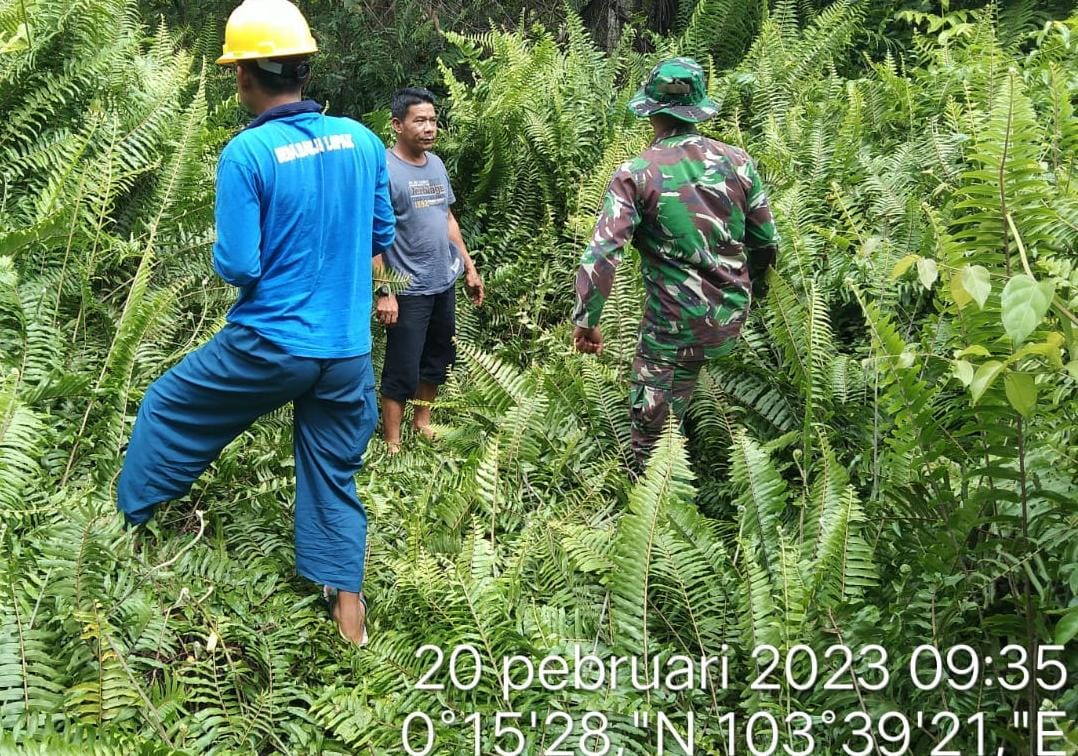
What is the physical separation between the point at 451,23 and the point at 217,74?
2.12 metres

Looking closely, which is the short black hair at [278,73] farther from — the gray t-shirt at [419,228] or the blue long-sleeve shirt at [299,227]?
the gray t-shirt at [419,228]

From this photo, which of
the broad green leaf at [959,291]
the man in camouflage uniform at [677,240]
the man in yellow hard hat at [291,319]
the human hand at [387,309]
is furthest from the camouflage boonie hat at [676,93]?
the broad green leaf at [959,291]

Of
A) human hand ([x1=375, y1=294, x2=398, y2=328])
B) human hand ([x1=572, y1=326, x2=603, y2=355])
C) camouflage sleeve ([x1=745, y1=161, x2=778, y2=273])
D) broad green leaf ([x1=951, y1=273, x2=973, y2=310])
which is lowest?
human hand ([x1=375, y1=294, x2=398, y2=328])

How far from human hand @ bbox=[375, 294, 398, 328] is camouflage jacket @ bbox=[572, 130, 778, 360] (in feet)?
4.43

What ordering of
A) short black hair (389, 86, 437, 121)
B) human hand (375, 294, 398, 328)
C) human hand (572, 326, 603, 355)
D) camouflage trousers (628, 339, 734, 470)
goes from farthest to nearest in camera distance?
1. short black hair (389, 86, 437, 121)
2. human hand (375, 294, 398, 328)
3. camouflage trousers (628, 339, 734, 470)
4. human hand (572, 326, 603, 355)

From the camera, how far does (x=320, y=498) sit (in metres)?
3.39

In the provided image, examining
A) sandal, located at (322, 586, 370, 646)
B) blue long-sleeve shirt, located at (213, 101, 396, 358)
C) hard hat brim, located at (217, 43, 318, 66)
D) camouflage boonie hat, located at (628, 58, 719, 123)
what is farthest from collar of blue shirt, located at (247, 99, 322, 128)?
sandal, located at (322, 586, 370, 646)

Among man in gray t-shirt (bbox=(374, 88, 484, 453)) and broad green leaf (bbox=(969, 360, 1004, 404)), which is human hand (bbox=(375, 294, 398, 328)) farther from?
broad green leaf (bbox=(969, 360, 1004, 404))

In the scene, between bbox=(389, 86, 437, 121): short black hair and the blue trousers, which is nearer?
the blue trousers

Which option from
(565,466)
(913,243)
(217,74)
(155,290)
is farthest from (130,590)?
(217,74)

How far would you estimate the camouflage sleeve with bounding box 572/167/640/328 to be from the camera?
366 centimetres

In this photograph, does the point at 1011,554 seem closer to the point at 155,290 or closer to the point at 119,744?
the point at 119,744

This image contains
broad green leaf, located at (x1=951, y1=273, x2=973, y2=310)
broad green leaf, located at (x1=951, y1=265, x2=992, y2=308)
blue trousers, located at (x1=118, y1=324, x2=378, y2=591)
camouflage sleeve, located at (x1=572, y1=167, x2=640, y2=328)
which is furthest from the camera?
camouflage sleeve, located at (x1=572, y1=167, x2=640, y2=328)

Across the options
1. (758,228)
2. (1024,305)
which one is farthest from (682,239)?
(1024,305)
